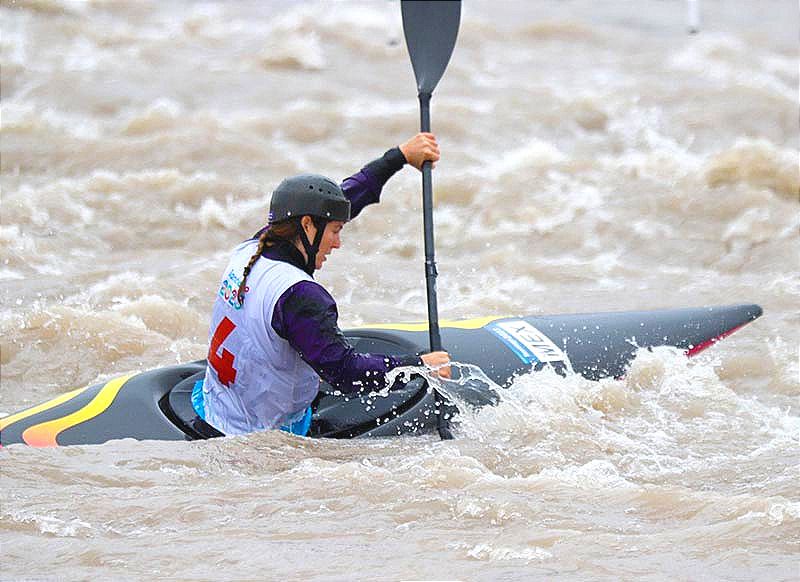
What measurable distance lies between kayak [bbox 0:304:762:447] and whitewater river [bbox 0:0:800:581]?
76mm

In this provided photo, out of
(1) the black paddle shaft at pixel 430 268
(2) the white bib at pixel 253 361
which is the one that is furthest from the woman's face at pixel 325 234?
(1) the black paddle shaft at pixel 430 268

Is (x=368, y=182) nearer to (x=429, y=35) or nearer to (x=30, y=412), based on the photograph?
(x=429, y=35)

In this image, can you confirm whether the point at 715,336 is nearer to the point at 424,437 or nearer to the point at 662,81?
the point at 424,437

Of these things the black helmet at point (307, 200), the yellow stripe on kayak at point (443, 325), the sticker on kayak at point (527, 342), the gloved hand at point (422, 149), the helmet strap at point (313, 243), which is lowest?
the sticker on kayak at point (527, 342)

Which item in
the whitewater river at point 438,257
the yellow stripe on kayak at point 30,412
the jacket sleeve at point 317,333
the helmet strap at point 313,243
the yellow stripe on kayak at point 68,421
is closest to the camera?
the whitewater river at point 438,257

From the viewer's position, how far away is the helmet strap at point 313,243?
3764mm

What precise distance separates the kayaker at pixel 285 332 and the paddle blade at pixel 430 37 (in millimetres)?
823

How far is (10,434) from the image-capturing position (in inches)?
161

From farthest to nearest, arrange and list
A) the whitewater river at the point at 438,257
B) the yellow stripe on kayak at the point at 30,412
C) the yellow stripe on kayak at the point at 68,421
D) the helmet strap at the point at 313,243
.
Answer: the yellow stripe on kayak at the point at 30,412 → the yellow stripe on kayak at the point at 68,421 → the helmet strap at the point at 313,243 → the whitewater river at the point at 438,257

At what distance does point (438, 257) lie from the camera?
7238 millimetres

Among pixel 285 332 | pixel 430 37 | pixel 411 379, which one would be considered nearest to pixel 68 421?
pixel 285 332

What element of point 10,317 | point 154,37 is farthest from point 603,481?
point 154,37

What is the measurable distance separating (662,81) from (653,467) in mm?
6890

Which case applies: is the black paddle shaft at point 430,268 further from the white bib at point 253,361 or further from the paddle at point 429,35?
the white bib at point 253,361
